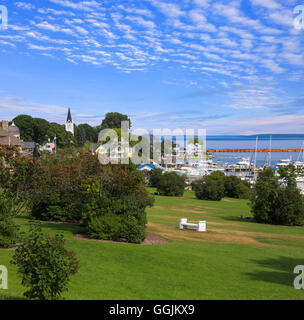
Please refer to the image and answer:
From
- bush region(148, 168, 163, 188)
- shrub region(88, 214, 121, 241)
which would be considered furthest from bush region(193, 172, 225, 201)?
shrub region(88, 214, 121, 241)

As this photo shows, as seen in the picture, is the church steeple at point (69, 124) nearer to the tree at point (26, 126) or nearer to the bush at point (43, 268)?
the tree at point (26, 126)

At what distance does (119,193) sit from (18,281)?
422 inches

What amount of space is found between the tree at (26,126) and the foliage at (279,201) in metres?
102

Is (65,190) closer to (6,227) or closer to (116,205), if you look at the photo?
(116,205)

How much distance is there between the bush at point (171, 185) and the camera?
5416 centimetres

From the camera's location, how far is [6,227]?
15.7 metres

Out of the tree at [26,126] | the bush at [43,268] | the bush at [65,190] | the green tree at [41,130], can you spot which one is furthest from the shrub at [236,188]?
the tree at [26,126]

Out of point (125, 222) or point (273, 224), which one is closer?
point (125, 222)

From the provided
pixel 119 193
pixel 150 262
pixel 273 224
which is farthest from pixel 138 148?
pixel 150 262

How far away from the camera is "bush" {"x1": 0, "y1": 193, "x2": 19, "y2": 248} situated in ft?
51.4

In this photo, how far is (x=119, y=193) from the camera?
21453 millimetres

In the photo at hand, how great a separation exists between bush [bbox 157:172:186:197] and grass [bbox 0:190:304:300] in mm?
30916

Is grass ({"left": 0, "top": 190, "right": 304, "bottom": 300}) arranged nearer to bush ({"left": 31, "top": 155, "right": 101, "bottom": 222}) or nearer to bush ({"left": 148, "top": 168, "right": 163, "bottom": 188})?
bush ({"left": 31, "top": 155, "right": 101, "bottom": 222})
